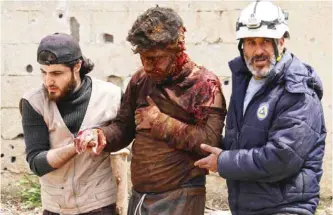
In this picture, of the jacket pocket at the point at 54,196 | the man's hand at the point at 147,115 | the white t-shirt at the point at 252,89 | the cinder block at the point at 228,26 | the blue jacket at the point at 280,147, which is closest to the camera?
the blue jacket at the point at 280,147

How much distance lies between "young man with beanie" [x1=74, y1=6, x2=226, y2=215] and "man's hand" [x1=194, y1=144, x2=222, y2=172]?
56mm

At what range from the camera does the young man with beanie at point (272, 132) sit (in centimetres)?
300

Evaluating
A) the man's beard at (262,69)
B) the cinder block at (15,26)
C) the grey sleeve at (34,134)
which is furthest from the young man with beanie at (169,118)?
the cinder block at (15,26)

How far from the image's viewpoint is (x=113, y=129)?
11.8ft

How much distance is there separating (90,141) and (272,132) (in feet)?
3.27

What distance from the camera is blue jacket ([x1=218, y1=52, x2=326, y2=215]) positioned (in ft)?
9.81

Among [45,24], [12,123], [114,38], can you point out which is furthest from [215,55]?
[12,123]

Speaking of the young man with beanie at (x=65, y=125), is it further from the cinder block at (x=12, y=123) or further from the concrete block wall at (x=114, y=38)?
the cinder block at (x=12, y=123)

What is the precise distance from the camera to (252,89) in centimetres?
324

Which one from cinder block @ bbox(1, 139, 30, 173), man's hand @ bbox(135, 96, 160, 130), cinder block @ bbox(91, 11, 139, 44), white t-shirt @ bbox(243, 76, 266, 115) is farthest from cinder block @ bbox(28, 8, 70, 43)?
white t-shirt @ bbox(243, 76, 266, 115)

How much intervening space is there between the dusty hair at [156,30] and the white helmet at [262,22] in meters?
0.34

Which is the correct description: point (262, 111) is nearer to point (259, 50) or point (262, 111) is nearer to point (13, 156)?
point (259, 50)

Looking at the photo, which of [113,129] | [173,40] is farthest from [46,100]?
[173,40]

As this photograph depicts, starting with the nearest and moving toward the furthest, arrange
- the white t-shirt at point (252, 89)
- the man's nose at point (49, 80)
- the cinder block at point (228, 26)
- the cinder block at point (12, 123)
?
the white t-shirt at point (252, 89) → the man's nose at point (49, 80) → the cinder block at point (228, 26) → the cinder block at point (12, 123)
